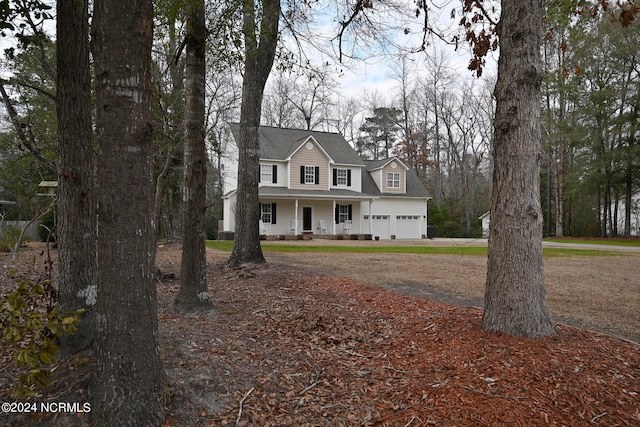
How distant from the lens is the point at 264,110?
1272 inches

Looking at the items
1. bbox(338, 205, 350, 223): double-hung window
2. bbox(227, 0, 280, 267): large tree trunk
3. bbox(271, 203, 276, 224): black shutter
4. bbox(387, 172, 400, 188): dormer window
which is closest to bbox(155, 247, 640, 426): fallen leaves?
bbox(227, 0, 280, 267): large tree trunk

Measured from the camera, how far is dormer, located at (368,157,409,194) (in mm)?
26938

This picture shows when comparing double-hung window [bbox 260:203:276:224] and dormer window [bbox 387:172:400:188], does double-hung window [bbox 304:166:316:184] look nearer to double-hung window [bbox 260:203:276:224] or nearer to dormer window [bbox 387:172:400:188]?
double-hung window [bbox 260:203:276:224]

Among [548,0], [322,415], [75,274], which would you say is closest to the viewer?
[322,415]

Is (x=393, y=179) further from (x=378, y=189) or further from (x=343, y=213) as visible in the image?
(x=343, y=213)

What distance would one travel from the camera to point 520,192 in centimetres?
364

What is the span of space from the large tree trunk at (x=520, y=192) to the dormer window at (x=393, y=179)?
924 inches

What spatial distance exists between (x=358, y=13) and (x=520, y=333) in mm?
5137

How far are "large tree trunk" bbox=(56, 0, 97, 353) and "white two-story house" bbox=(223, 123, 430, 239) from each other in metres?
18.2

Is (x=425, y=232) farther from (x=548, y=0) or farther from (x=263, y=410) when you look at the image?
(x=263, y=410)

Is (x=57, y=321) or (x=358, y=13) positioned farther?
(x=358, y=13)

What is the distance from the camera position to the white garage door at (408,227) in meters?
27.0

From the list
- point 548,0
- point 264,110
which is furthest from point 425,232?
point 548,0

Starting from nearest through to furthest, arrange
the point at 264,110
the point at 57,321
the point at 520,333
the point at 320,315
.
→ the point at 57,321
the point at 520,333
the point at 320,315
the point at 264,110
